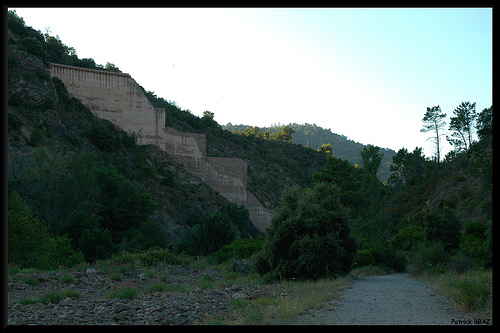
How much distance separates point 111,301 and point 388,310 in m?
7.64

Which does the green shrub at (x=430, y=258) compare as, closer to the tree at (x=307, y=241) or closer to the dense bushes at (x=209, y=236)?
the tree at (x=307, y=241)

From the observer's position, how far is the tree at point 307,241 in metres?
19.6

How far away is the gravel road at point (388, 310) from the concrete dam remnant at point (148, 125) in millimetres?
39248

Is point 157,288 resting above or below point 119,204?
below

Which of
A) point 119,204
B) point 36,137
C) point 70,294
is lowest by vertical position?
point 70,294

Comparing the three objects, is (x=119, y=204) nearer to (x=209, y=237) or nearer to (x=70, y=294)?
(x=209, y=237)

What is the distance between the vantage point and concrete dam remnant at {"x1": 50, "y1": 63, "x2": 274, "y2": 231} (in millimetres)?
50125

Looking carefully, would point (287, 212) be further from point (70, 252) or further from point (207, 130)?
point (207, 130)

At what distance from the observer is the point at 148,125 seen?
53125 mm

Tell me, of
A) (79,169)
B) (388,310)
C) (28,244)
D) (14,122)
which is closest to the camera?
(388,310)

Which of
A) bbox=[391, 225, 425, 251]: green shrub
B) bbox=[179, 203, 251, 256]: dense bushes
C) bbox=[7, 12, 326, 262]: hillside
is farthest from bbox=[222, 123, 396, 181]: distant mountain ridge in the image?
bbox=[179, 203, 251, 256]: dense bushes

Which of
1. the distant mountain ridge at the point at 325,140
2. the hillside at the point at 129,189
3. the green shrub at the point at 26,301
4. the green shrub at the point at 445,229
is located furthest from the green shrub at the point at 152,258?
the distant mountain ridge at the point at 325,140

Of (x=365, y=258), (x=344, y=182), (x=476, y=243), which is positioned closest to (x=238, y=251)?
(x=365, y=258)
